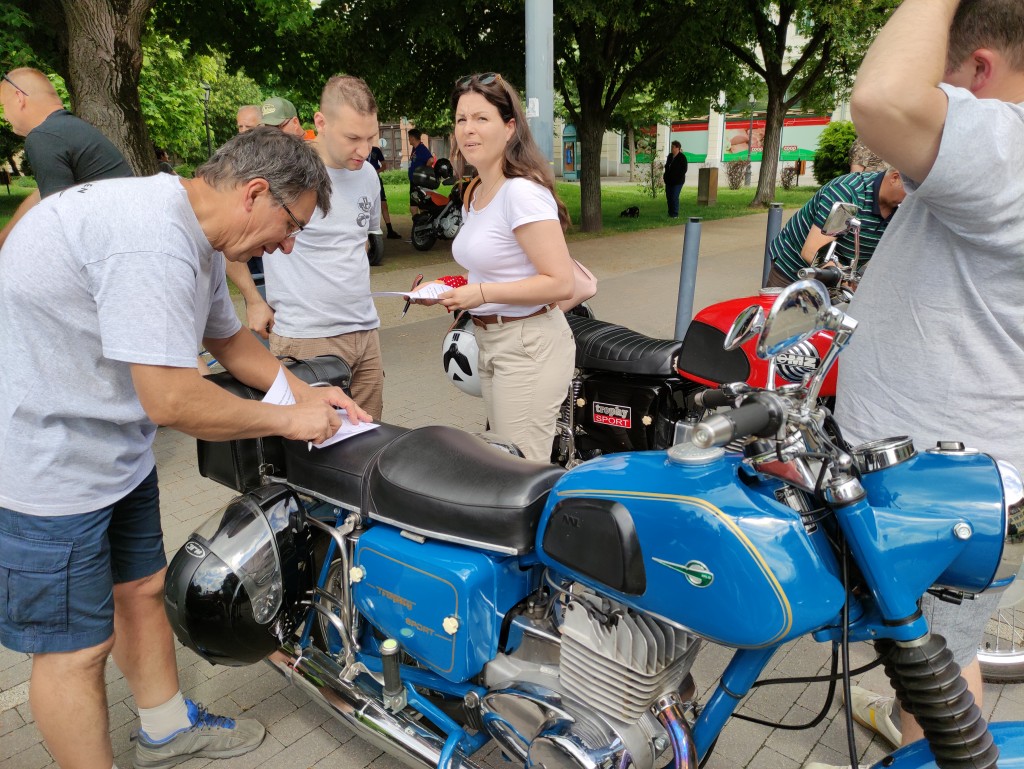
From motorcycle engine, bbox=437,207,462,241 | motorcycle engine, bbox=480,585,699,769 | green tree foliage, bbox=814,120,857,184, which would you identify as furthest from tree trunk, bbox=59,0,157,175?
green tree foliage, bbox=814,120,857,184

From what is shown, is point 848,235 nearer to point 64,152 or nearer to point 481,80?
point 481,80

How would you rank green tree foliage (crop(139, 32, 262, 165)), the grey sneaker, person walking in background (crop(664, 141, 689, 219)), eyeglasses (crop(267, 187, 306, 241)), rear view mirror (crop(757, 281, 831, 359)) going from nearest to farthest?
rear view mirror (crop(757, 281, 831, 359)), eyeglasses (crop(267, 187, 306, 241)), the grey sneaker, person walking in background (crop(664, 141, 689, 219)), green tree foliage (crop(139, 32, 262, 165))

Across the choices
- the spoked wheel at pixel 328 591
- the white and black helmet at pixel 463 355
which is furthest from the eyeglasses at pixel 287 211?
the white and black helmet at pixel 463 355

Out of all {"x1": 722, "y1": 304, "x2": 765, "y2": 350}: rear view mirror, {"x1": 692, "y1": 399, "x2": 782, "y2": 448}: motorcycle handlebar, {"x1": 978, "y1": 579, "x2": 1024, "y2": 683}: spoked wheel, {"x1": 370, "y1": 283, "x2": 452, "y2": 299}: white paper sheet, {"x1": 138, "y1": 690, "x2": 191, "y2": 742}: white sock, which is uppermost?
{"x1": 722, "y1": 304, "x2": 765, "y2": 350}: rear view mirror

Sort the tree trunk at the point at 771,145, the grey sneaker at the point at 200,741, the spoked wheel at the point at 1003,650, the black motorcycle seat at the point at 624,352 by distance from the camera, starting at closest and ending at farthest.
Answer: the grey sneaker at the point at 200,741, the spoked wheel at the point at 1003,650, the black motorcycle seat at the point at 624,352, the tree trunk at the point at 771,145

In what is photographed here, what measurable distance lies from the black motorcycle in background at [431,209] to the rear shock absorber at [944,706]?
11.8 metres

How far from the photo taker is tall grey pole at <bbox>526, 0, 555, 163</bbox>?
19.6 ft

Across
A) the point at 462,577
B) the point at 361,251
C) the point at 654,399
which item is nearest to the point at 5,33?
the point at 361,251

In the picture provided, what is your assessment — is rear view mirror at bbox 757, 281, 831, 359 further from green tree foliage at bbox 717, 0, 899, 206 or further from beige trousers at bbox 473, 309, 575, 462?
green tree foliage at bbox 717, 0, 899, 206

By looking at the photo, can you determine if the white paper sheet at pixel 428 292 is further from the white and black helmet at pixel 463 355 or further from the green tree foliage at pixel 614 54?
the green tree foliage at pixel 614 54

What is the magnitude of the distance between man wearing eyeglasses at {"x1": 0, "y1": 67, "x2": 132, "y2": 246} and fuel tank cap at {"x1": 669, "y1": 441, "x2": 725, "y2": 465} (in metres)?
3.93

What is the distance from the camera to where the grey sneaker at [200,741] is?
239 cm

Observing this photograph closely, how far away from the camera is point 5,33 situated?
895 cm

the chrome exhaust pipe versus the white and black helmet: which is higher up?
the white and black helmet
